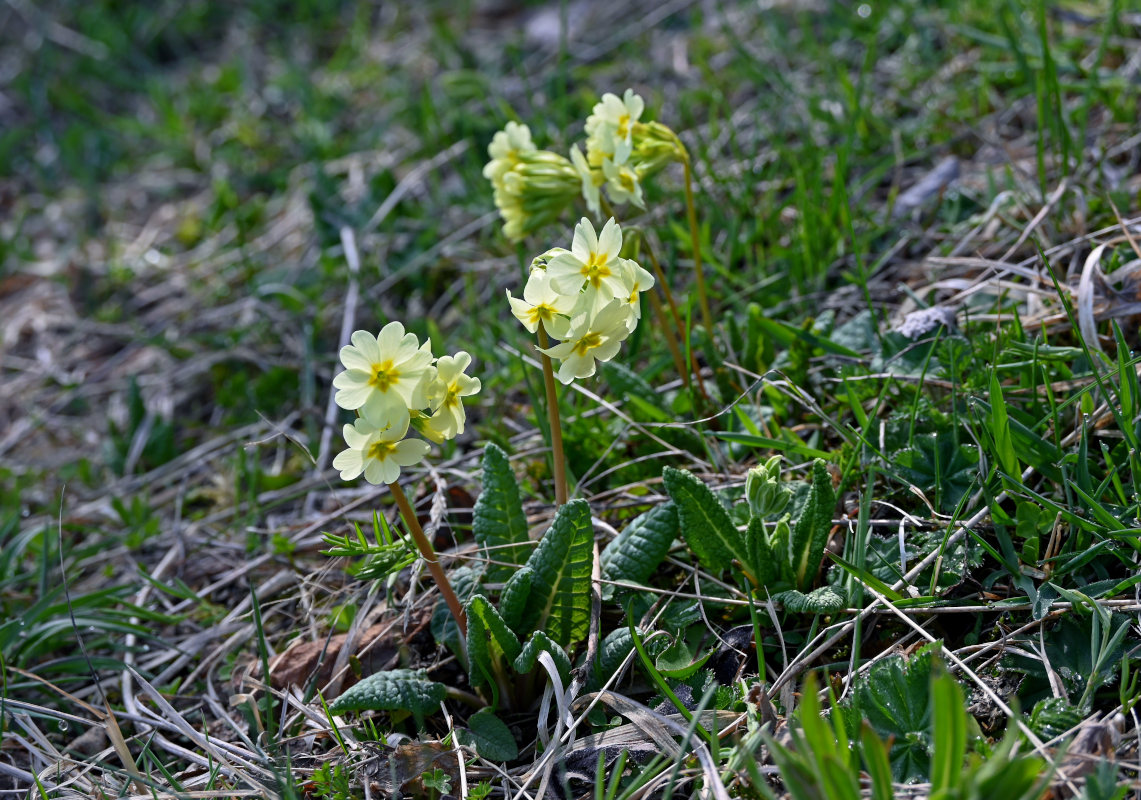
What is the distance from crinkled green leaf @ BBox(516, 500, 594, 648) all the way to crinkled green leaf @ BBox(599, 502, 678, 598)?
0.35 ft

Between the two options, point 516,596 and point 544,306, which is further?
point 516,596

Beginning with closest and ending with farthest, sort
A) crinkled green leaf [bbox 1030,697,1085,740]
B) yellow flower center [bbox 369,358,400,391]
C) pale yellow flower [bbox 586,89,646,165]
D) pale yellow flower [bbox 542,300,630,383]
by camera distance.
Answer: crinkled green leaf [bbox 1030,697,1085,740]
yellow flower center [bbox 369,358,400,391]
pale yellow flower [bbox 542,300,630,383]
pale yellow flower [bbox 586,89,646,165]

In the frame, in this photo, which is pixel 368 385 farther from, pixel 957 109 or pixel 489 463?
pixel 957 109

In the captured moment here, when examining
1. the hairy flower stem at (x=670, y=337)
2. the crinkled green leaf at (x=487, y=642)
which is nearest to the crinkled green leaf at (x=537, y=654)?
the crinkled green leaf at (x=487, y=642)

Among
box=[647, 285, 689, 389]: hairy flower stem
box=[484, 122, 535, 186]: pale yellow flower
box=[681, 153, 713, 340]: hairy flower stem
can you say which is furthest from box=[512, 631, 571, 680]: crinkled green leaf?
box=[484, 122, 535, 186]: pale yellow flower

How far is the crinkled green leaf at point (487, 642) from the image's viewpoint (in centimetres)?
179

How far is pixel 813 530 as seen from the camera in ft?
6.20

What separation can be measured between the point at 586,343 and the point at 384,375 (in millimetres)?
392

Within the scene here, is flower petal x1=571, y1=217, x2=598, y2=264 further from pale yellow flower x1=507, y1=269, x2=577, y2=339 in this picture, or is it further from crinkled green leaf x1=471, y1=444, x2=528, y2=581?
crinkled green leaf x1=471, y1=444, x2=528, y2=581

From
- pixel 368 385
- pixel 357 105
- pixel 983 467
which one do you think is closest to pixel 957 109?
pixel 983 467

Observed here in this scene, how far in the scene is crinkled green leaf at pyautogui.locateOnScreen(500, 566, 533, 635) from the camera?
1.90 m

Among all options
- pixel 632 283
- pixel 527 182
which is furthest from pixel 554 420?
pixel 527 182

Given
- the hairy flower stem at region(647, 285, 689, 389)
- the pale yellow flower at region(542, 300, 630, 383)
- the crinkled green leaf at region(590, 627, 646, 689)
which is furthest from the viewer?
the hairy flower stem at region(647, 285, 689, 389)

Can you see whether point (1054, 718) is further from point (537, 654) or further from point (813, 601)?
point (537, 654)
